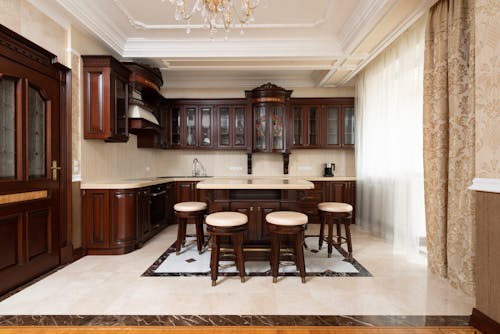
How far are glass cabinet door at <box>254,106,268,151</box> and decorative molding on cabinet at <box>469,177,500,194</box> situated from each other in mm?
3690

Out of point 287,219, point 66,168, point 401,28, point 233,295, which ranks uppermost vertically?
point 401,28

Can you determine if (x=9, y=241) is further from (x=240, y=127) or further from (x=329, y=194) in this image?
(x=329, y=194)

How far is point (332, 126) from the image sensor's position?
5.44 m

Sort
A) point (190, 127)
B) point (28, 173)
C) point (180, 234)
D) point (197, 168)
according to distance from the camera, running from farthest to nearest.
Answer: point (197, 168) < point (190, 127) < point (180, 234) < point (28, 173)

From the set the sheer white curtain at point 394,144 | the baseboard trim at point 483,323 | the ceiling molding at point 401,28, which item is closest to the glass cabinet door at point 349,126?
the sheer white curtain at point 394,144

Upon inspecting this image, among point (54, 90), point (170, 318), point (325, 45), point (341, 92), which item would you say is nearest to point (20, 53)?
point (54, 90)

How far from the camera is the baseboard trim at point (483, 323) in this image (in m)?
1.74

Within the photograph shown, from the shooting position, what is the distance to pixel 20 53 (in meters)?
2.49

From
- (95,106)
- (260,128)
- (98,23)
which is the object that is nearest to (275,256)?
(95,106)

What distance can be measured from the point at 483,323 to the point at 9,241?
3923 millimetres

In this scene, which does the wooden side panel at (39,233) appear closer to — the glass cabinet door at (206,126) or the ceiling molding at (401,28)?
the glass cabinet door at (206,126)

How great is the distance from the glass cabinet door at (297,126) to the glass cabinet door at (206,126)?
1756 mm

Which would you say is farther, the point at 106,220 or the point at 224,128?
the point at 224,128

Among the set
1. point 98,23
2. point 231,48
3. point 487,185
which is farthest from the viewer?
point 231,48
